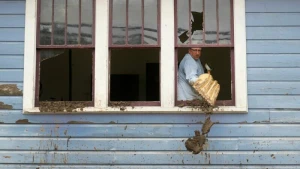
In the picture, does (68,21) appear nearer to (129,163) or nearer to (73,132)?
(73,132)

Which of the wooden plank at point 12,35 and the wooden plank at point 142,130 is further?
the wooden plank at point 12,35

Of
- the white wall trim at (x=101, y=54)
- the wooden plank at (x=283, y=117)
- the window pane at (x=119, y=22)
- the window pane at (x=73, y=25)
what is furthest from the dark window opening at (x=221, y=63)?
the window pane at (x=73, y=25)

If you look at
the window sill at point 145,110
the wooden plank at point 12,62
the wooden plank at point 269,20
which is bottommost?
the window sill at point 145,110

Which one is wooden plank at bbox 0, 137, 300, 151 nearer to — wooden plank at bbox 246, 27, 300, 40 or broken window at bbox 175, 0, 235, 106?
broken window at bbox 175, 0, 235, 106

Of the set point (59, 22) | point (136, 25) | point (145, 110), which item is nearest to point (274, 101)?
point (145, 110)

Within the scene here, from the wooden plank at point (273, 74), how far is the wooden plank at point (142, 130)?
1.98 ft

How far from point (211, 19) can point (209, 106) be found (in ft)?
3.81

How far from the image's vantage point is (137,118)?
16.2 feet

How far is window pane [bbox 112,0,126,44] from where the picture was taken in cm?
509

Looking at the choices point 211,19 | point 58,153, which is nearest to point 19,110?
point 58,153

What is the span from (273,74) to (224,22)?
0.93 m

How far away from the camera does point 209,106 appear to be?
4922 mm

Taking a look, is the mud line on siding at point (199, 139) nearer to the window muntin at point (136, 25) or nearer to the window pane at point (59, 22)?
the window muntin at point (136, 25)

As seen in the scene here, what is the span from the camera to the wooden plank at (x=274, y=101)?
16.1 feet
